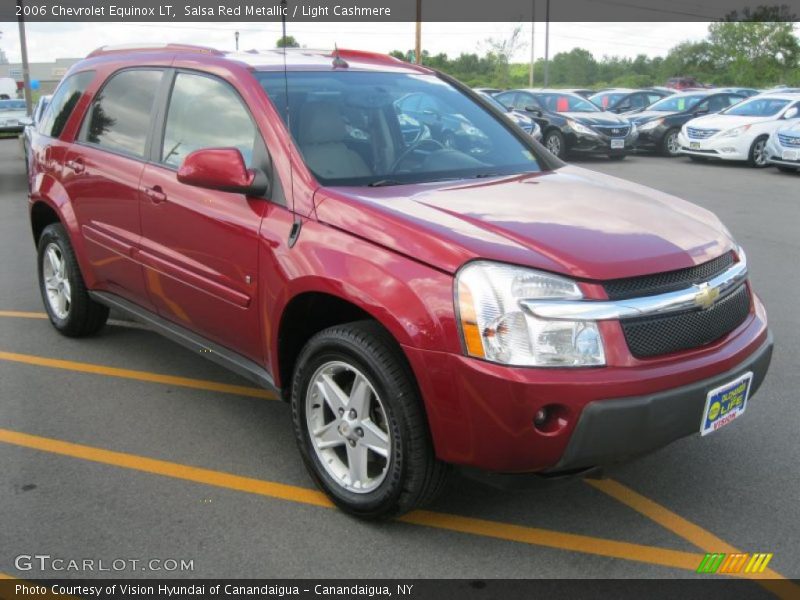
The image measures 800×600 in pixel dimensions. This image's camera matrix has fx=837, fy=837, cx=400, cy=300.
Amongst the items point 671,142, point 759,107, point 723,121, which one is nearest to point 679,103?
point 671,142

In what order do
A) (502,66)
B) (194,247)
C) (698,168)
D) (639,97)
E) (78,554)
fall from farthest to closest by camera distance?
(502,66)
(639,97)
(698,168)
(194,247)
(78,554)

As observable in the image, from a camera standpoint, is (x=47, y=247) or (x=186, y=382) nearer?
(x=186, y=382)

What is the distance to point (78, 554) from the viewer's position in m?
3.13

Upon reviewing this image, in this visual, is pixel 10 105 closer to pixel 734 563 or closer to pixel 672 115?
pixel 672 115

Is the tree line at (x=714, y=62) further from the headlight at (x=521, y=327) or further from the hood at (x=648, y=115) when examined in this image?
the headlight at (x=521, y=327)

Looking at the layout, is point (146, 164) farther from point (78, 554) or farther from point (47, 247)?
point (78, 554)

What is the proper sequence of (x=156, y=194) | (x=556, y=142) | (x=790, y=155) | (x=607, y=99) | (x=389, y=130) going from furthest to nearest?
(x=607, y=99)
(x=556, y=142)
(x=790, y=155)
(x=156, y=194)
(x=389, y=130)

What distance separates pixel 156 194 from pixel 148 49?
1141 millimetres

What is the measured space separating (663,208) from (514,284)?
1146mm

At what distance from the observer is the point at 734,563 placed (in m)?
3.08

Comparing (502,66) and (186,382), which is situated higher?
(502,66)

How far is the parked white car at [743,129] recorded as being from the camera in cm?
1639

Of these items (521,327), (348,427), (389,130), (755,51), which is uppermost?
(755,51)

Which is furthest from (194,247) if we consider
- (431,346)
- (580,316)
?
(580,316)
